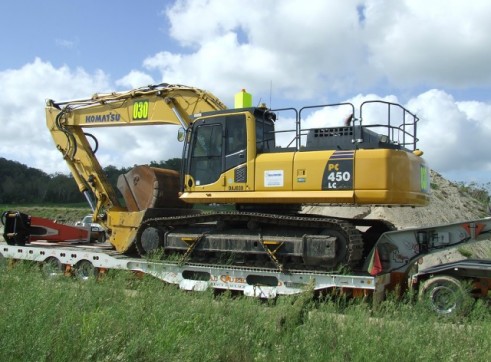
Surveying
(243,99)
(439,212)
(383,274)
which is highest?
(243,99)

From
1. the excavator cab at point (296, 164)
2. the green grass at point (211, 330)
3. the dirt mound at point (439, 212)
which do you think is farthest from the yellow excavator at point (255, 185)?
the dirt mound at point (439, 212)

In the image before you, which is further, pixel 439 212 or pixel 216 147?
pixel 439 212

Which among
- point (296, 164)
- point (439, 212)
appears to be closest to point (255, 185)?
point (296, 164)

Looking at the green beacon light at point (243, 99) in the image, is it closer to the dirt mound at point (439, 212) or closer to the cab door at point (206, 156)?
the cab door at point (206, 156)

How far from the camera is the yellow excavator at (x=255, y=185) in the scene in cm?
860

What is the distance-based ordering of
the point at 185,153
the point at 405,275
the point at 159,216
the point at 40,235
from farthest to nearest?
1. the point at 40,235
2. the point at 159,216
3. the point at 185,153
4. the point at 405,275

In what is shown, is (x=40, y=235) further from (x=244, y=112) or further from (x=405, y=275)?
(x=405, y=275)

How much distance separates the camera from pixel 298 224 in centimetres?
912

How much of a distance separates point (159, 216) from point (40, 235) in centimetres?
396

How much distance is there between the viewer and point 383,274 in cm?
869

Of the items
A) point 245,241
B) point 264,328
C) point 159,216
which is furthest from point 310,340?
point 159,216

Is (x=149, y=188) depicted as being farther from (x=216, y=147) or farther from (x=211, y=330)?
(x=211, y=330)

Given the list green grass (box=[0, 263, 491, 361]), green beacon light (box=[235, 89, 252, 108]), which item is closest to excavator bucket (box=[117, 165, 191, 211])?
green beacon light (box=[235, 89, 252, 108])

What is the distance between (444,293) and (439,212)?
12729 mm
